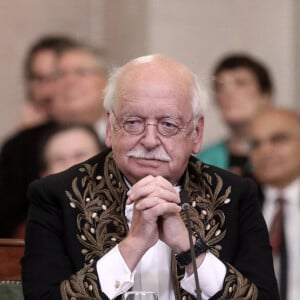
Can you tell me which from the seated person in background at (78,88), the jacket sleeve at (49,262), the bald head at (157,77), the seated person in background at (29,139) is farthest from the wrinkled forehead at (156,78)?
the seated person in background at (78,88)

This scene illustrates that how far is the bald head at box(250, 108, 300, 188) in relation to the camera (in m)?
6.01

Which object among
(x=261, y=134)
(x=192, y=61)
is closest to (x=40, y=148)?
(x=261, y=134)

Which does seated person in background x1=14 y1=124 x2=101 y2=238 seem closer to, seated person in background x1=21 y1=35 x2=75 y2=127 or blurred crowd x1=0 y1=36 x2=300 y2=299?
blurred crowd x1=0 y1=36 x2=300 y2=299

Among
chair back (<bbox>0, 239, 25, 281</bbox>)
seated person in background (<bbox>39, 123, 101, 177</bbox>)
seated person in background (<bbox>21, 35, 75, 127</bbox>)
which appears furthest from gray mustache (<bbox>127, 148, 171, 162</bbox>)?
seated person in background (<bbox>21, 35, 75, 127</bbox>)

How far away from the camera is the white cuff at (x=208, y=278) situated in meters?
3.27

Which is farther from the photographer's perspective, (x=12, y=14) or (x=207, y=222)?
(x=12, y=14)

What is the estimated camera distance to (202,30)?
7.83 m

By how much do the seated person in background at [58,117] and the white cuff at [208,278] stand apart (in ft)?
8.45

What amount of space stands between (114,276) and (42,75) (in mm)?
3252

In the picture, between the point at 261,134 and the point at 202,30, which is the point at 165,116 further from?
the point at 202,30

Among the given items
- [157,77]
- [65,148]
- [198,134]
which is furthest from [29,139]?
[157,77]

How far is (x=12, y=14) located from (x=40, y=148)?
2266 millimetres

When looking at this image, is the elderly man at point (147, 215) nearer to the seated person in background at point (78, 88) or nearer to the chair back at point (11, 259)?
the chair back at point (11, 259)

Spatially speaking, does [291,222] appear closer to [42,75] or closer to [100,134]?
[100,134]
